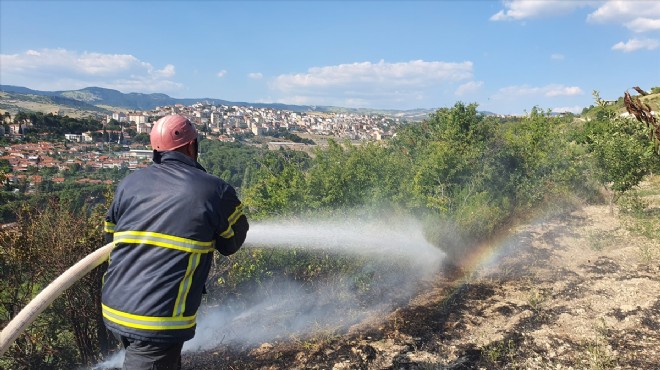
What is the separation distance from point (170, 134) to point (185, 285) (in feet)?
3.11

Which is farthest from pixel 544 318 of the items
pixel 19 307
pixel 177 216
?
pixel 19 307

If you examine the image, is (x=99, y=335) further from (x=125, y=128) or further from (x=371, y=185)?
(x=125, y=128)

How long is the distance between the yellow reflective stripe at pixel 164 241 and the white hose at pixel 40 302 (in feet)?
1.15

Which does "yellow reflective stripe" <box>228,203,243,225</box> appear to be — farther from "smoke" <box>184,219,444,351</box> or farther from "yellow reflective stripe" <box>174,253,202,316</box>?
"smoke" <box>184,219,444,351</box>

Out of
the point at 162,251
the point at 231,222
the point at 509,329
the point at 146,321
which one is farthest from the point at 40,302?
the point at 509,329

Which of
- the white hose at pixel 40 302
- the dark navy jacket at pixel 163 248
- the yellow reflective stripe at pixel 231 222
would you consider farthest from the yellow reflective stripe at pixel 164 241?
the white hose at pixel 40 302

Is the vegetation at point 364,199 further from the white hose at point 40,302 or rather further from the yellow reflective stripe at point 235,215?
the white hose at point 40,302

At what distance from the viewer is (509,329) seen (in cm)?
645

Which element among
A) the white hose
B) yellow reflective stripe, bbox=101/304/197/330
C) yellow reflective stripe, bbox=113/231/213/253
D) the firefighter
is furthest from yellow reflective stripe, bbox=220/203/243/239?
the white hose

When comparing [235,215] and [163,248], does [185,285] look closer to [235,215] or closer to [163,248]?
[163,248]

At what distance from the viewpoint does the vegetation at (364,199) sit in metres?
5.34

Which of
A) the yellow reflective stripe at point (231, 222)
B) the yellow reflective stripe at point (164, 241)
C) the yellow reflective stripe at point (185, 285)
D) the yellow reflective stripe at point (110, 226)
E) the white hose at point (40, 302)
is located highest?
the yellow reflective stripe at point (231, 222)

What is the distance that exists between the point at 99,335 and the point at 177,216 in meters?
4.67

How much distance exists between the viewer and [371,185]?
34.3 feet
